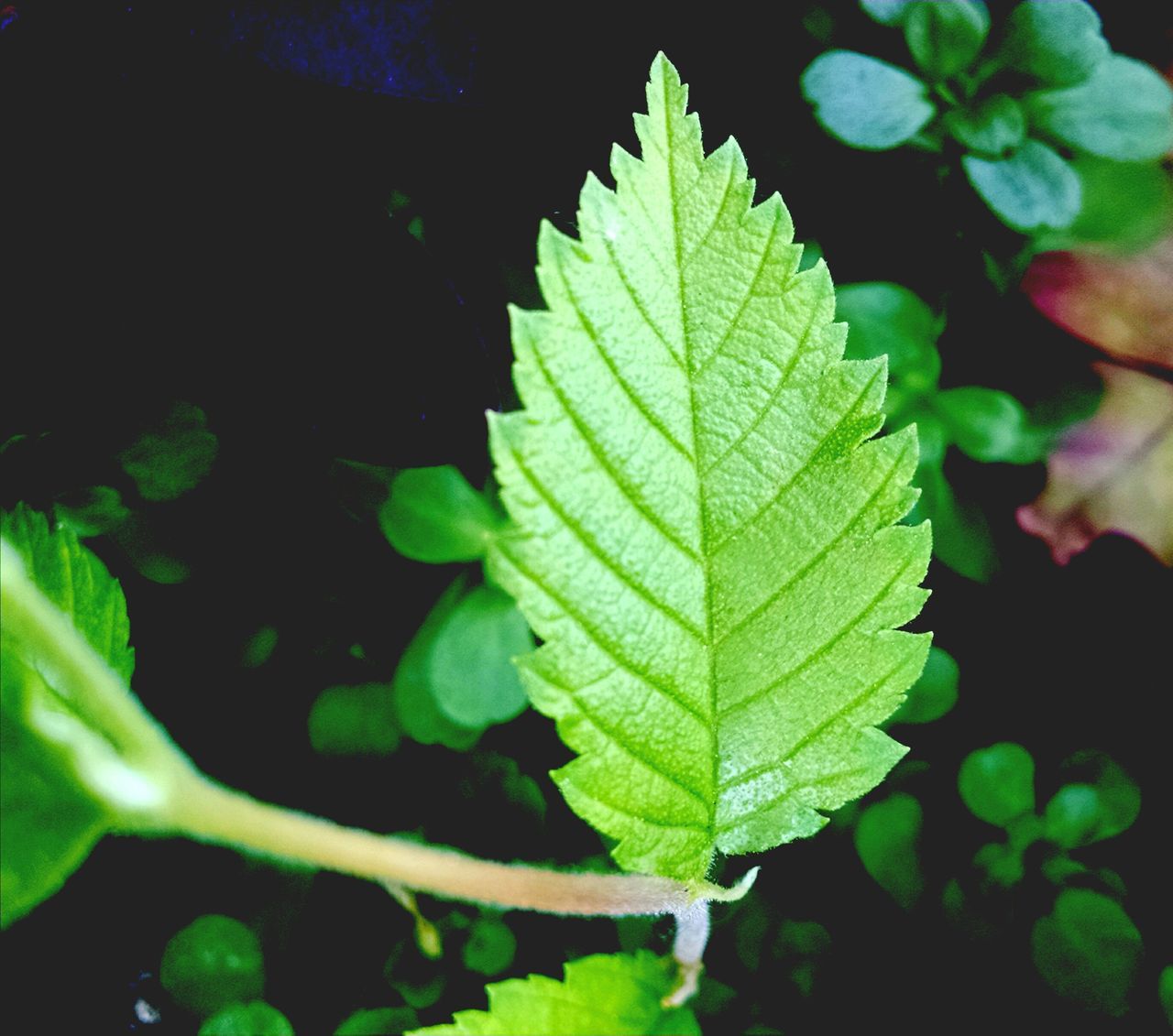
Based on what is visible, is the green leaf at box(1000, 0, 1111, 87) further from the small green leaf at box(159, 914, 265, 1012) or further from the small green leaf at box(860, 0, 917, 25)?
the small green leaf at box(159, 914, 265, 1012)

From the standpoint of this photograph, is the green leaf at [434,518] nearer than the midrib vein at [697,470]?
No

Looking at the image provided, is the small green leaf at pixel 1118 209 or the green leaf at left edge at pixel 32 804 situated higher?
the small green leaf at pixel 1118 209

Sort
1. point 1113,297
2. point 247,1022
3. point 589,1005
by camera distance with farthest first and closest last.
→ 1. point 1113,297
2. point 247,1022
3. point 589,1005

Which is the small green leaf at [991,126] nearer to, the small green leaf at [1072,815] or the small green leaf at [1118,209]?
the small green leaf at [1118,209]

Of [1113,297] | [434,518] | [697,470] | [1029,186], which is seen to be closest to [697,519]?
[697,470]

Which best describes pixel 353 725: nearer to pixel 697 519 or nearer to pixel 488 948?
pixel 488 948

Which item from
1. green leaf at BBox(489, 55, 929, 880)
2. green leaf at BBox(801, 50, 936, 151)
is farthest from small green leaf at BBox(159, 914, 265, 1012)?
green leaf at BBox(801, 50, 936, 151)

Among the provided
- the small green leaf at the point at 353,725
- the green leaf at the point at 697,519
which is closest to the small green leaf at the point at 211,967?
the small green leaf at the point at 353,725
